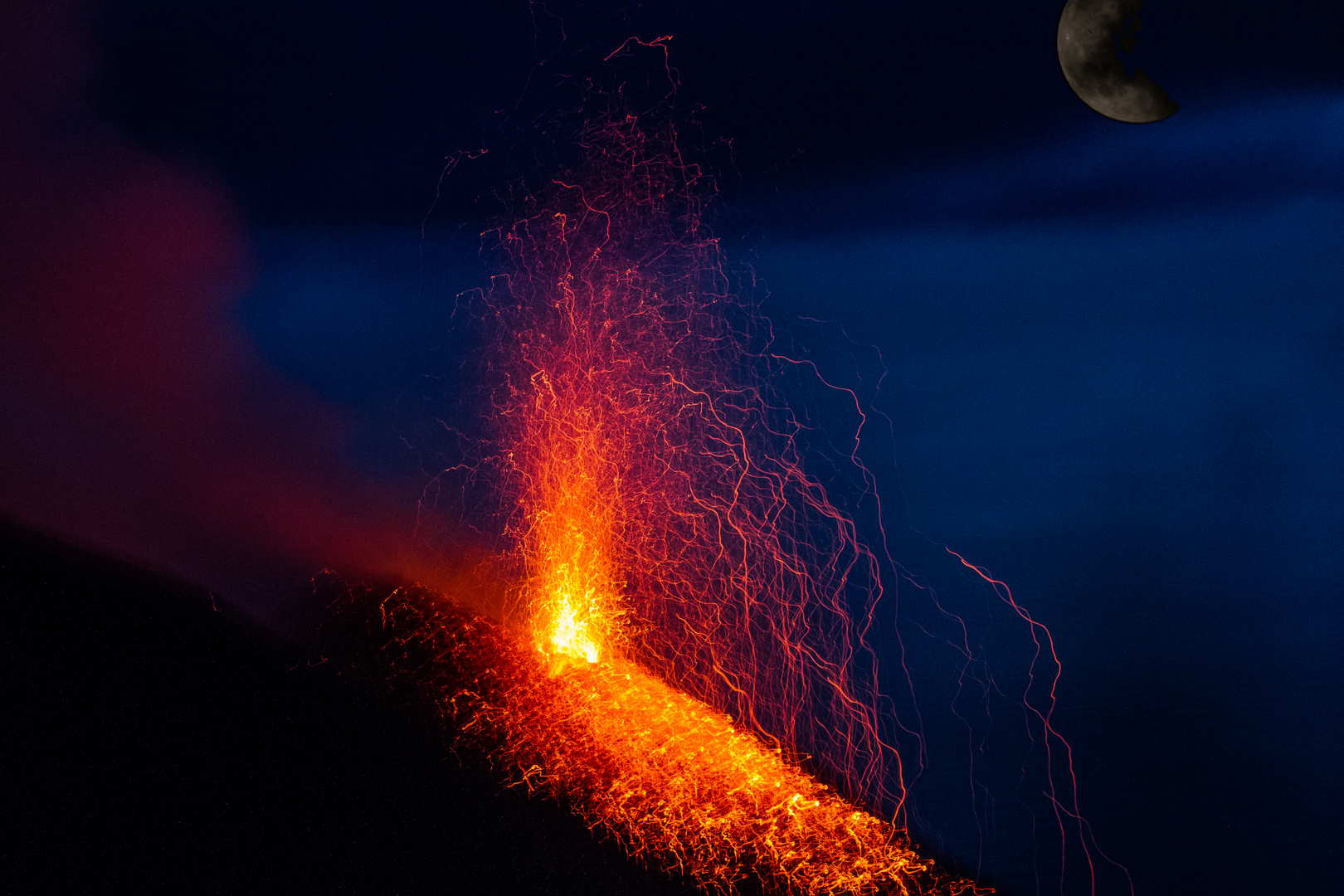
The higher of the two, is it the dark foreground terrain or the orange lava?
the orange lava

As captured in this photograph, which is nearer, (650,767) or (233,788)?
(233,788)

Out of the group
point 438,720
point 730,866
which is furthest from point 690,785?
point 438,720

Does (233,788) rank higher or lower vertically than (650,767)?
lower

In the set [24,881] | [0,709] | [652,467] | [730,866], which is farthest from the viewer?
[652,467]

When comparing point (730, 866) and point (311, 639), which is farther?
point (311, 639)

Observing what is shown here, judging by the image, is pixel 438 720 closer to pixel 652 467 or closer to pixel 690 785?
pixel 690 785

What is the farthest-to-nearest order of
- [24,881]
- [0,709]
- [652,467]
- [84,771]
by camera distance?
[652,467] < [0,709] < [84,771] < [24,881]

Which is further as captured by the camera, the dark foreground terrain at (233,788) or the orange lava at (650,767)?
the orange lava at (650,767)

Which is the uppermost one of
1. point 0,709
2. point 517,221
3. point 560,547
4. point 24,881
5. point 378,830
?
point 517,221

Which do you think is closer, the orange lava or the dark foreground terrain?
the dark foreground terrain

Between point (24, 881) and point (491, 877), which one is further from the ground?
point (491, 877)

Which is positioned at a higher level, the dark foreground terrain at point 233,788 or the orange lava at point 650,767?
the orange lava at point 650,767
